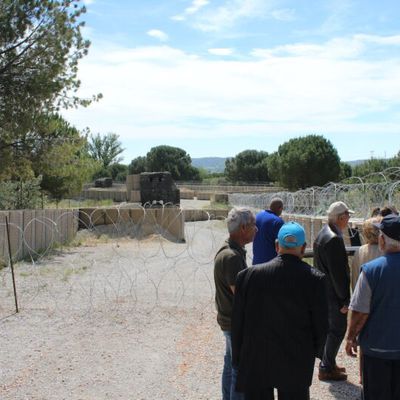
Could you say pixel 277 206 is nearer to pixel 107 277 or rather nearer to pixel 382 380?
pixel 382 380

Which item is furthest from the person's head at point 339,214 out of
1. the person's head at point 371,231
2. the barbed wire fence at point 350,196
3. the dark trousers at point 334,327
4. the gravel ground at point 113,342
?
the barbed wire fence at point 350,196

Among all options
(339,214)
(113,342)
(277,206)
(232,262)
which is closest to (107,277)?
(113,342)

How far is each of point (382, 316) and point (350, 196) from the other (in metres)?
8.51

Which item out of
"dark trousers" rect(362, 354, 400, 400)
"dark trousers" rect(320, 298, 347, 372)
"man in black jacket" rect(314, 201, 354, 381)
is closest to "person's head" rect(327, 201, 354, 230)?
"man in black jacket" rect(314, 201, 354, 381)

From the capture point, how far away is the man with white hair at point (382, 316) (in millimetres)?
3236

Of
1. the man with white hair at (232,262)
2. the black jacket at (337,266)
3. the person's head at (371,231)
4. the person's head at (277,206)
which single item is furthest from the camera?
the person's head at (277,206)

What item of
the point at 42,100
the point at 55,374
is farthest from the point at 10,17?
the point at 55,374

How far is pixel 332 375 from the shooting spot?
492 cm

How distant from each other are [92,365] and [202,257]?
881 cm

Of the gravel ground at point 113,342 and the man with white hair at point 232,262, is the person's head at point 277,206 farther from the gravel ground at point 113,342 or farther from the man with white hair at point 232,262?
the man with white hair at point 232,262

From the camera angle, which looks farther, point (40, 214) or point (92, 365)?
point (40, 214)

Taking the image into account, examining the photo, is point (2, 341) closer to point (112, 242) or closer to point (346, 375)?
point (346, 375)

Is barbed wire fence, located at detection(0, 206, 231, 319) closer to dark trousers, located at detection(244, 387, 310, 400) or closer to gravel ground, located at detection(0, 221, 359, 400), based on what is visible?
gravel ground, located at detection(0, 221, 359, 400)

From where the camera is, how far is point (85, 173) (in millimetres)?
16906
